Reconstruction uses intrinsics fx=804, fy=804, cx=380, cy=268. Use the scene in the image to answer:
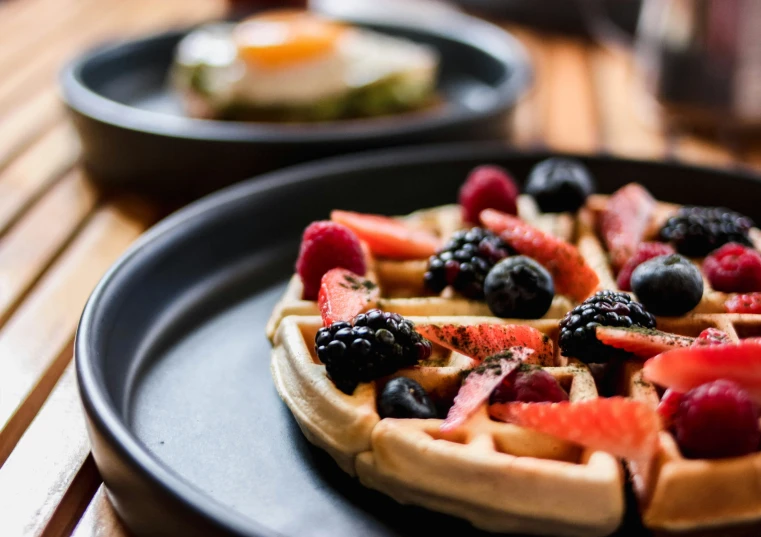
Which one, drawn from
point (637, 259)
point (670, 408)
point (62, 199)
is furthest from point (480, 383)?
point (62, 199)

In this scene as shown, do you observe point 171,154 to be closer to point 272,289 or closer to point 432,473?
point 272,289

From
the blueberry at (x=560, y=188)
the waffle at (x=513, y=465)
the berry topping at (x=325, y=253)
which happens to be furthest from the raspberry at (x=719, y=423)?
the blueberry at (x=560, y=188)

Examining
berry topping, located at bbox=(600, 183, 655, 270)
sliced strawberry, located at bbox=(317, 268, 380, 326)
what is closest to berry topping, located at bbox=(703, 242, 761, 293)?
berry topping, located at bbox=(600, 183, 655, 270)

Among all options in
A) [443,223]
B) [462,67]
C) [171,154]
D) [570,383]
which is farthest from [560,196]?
[462,67]

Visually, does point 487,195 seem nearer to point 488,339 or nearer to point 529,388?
point 488,339

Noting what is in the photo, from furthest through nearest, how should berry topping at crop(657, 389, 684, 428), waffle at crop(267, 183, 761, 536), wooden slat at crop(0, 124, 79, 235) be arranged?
wooden slat at crop(0, 124, 79, 235), berry topping at crop(657, 389, 684, 428), waffle at crop(267, 183, 761, 536)

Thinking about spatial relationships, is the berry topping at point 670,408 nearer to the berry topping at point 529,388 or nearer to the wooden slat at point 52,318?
the berry topping at point 529,388

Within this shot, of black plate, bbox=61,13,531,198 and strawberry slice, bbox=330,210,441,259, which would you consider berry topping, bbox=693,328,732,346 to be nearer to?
strawberry slice, bbox=330,210,441,259
